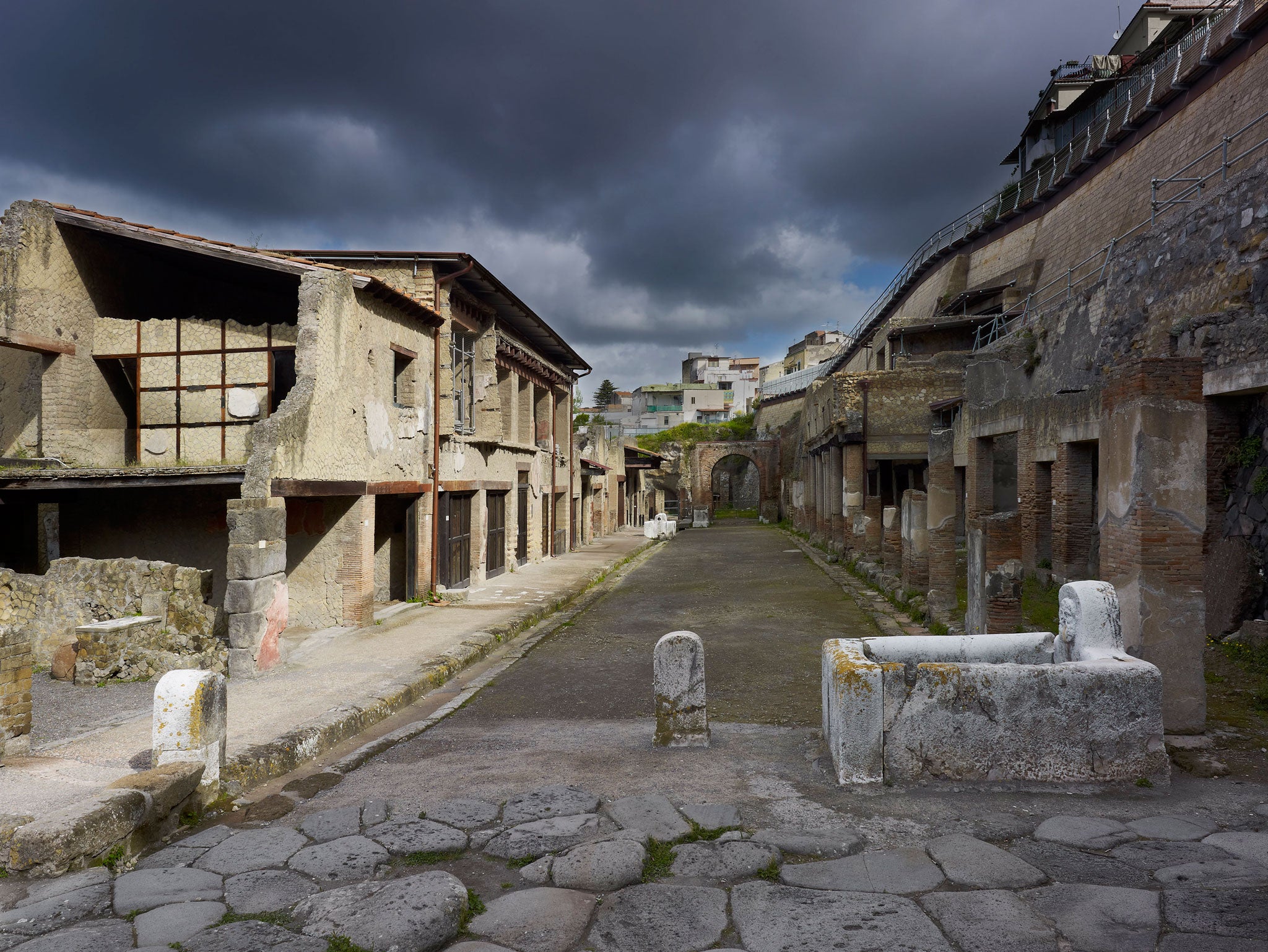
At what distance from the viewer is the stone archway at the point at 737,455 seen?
4366 cm

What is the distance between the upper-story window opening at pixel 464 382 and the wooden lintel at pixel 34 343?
556cm

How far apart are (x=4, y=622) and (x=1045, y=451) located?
12.4m

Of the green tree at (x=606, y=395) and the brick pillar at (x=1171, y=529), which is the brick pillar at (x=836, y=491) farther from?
the green tree at (x=606, y=395)

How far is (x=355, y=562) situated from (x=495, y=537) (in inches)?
271

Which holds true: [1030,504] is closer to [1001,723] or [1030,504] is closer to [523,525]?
[1001,723]

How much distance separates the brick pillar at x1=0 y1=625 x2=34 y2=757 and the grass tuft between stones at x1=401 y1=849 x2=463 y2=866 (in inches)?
120

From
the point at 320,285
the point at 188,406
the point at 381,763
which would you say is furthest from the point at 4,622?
the point at 381,763

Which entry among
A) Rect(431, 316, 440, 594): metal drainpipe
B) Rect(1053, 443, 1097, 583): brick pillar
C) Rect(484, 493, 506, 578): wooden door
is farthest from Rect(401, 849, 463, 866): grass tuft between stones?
Rect(484, 493, 506, 578): wooden door

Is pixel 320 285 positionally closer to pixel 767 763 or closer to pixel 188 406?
pixel 188 406

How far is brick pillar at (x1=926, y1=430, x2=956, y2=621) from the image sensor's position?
1087cm

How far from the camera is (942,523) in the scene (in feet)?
37.5

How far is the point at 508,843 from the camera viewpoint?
411cm

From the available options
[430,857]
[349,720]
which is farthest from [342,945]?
[349,720]

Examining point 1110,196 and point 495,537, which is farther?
point 1110,196
